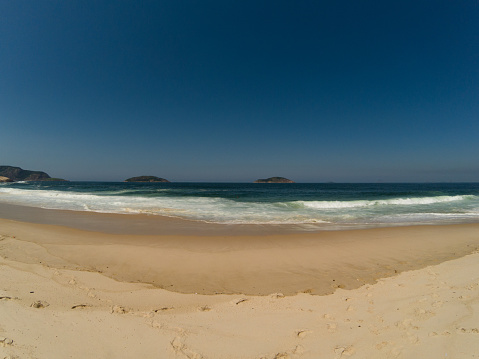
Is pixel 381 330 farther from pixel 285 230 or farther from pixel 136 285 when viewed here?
pixel 285 230

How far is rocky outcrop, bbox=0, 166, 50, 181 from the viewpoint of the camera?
457 feet

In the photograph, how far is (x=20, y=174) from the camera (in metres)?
147

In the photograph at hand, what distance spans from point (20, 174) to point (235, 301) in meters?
200

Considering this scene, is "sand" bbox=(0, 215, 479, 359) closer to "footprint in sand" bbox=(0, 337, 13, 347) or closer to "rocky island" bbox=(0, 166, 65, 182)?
"footprint in sand" bbox=(0, 337, 13, 347)

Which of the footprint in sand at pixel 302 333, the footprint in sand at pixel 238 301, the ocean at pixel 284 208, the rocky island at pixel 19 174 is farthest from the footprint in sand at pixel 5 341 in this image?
the rocky island at pixel 19 174

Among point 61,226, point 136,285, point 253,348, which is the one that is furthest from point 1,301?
point 61,226

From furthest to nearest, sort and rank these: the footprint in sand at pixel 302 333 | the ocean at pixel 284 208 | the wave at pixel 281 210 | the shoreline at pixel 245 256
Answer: the wave at pixel 281 210
the ocean at pixel 284 208
the shoreline at pixel 245 256
the footprint in sand at pixel 302 333

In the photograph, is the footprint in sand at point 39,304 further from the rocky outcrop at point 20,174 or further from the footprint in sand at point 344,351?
the rocky outcrop at point 20,174

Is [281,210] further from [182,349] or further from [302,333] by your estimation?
[182,349]

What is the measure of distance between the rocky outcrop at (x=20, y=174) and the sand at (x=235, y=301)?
608 feet

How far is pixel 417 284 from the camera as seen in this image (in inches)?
180

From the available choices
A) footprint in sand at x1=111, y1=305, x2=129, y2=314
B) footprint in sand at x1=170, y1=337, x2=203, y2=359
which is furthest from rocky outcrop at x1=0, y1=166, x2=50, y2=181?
footprint in sand at x1=170, y1=337, x2=203, y2=359

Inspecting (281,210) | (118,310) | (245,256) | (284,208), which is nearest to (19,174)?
(284,208)

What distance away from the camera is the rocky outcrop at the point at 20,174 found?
139363mm
